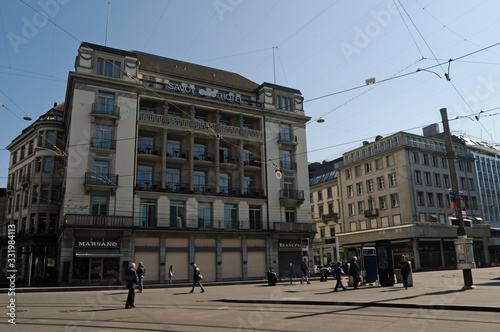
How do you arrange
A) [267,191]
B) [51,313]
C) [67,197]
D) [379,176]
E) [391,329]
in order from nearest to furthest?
[391,329], [51,313], [67,197], [267,191], [379,176]

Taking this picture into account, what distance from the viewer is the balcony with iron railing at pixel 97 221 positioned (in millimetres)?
33219

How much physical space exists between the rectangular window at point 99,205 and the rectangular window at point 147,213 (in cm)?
318

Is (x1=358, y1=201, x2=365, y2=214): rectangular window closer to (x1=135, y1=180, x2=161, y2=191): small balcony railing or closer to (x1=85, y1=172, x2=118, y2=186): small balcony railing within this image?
(x1=135, y1=180, x2=161, y2=191): small balcony railing

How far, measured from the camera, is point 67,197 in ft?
113

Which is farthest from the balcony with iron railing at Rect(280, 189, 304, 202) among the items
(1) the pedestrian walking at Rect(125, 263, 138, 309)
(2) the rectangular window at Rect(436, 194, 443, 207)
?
(1) the pedestrian walking at Rect(125, 263, 138, 309)

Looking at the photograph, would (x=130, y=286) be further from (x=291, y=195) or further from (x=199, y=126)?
(x=291, y=195)

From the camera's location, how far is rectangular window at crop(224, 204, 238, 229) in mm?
40969

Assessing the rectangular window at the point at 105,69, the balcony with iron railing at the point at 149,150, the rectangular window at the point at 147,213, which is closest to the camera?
the rectangular window at the point at 147,213

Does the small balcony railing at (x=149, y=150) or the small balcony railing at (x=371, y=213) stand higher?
the small balcony railing at (x=149, y=150)

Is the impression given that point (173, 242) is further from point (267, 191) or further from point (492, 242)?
point (492, 242)

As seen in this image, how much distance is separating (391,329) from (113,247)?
30277mm

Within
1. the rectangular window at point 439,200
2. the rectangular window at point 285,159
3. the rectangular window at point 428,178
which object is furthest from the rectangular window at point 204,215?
the rectangular window at point 439,200

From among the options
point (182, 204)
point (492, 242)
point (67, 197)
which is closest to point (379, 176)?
point (492, 242)

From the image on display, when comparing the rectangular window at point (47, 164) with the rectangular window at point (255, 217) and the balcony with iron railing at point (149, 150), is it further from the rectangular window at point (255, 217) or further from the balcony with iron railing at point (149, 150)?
the rectangular window at point (255, 217)
